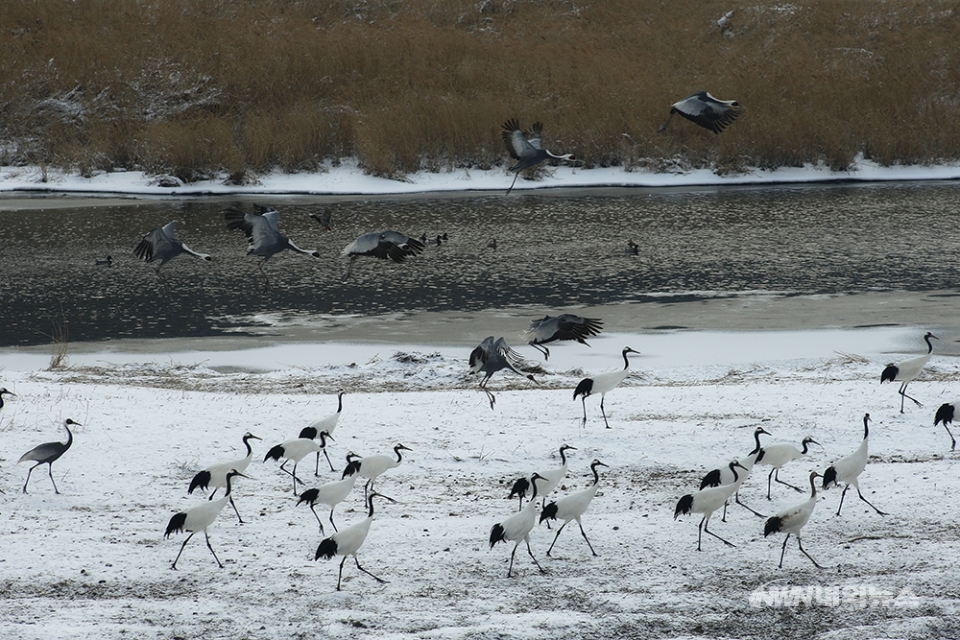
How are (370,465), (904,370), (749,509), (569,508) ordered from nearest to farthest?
(569,508) < (370,465) < (749,509) < (904,370)

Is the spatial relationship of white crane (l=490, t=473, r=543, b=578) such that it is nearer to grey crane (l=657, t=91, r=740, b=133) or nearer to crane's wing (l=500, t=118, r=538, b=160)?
grey crane (l=657, t=91, r=740, b=133)

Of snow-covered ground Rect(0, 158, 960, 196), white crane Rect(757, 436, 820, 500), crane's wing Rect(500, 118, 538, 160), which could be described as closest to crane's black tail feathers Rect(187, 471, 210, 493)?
white crane Rect(757, 436, 820, 500)

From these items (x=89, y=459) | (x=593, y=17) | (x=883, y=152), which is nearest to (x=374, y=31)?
(x=593, y=17)

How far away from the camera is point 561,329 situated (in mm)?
11391

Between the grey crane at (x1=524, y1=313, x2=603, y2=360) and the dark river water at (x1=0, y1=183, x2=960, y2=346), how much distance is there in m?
6.81

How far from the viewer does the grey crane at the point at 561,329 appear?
11211mm

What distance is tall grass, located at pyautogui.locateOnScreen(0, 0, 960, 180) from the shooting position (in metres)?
34.3

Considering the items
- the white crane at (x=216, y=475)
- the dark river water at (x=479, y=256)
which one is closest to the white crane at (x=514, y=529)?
the white crane at (x=216, y=475)

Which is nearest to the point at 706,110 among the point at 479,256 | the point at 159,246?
the point at 159,246

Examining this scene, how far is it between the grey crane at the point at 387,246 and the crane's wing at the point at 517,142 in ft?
12.1

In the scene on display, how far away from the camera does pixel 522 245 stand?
79.6ft

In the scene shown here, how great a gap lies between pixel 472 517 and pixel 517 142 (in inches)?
365

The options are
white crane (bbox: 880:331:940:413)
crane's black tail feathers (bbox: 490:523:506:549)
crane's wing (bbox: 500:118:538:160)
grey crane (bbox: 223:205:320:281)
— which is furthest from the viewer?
crane's wing (bbox: 500:118:538:160)

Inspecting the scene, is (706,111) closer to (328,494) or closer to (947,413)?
(947,413)
